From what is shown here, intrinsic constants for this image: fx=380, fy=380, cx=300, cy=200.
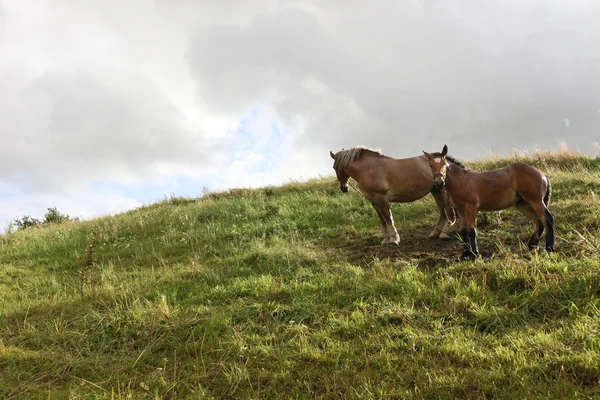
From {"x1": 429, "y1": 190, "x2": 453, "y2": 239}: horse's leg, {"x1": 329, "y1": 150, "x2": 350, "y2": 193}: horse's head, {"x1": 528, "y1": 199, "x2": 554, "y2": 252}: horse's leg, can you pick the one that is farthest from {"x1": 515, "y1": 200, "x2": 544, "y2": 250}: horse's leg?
{"x1": 329, "y1": 150, "x2": 350, "y2": 193}: horse's head

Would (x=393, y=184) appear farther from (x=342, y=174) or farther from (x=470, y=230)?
(x=470, y=230)

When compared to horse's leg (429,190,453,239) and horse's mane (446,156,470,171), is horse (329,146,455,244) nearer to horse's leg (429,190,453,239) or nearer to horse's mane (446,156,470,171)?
horse's leg (429,190,453,239)

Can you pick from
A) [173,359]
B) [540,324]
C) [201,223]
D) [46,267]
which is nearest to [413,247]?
[540,324]

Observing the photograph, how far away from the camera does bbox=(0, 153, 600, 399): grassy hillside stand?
3.57 metres

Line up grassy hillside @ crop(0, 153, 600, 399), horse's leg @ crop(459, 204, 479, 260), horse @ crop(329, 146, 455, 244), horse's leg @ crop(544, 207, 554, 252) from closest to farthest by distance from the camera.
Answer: grassy hillside @ crop(0, 153, 600, 399) < horse's leg @ crop(544, 207, 554, 252) < horse's leg @ crop(459, 204, 479, 260) < horse @ crop(329, 146, 455, 244)

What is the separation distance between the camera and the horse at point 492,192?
6016 millimetres

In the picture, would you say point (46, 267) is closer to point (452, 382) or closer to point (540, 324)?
point (452, 382)

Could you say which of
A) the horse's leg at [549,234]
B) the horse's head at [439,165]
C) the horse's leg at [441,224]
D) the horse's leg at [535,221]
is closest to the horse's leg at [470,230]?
the horse's head at [439,165]

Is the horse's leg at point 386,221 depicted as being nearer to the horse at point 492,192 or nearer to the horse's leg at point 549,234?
the horse at point 492,192

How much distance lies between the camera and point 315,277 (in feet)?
20.2

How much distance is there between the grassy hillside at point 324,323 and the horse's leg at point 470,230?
0.30m

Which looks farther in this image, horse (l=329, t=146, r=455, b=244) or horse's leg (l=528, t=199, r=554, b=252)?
horse (l=329, t=146, r=455, b=244)

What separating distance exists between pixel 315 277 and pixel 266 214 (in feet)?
19.5

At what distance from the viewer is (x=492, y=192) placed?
20.2 feet
